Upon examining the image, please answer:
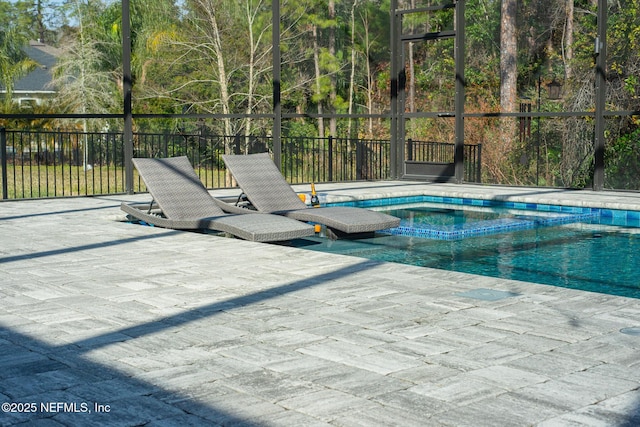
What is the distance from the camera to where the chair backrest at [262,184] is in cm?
798

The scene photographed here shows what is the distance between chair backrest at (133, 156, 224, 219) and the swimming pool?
1078 mm

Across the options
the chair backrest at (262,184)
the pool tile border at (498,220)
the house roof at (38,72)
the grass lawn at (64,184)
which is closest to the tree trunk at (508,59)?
the grass lawn at (64,184)

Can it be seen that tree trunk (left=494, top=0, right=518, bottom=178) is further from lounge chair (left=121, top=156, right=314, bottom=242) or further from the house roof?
the house roof

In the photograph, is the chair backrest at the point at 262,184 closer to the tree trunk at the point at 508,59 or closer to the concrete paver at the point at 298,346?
the concrete paver at the point at 298,346

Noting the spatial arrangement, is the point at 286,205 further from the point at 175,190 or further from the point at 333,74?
the point at 333,74

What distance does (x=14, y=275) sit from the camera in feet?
16.5

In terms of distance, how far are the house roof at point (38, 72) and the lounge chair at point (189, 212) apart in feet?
69.9

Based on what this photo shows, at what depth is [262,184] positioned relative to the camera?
8.24m

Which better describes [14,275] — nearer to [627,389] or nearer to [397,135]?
[627,389]

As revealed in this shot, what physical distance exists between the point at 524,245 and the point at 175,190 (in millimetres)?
3282

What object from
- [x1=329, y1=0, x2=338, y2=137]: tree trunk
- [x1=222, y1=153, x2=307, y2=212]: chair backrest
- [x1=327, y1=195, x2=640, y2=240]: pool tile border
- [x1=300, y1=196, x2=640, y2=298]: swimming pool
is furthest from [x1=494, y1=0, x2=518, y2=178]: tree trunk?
[x1=222, y1=153, x2=307, y2=212]: chair backrest

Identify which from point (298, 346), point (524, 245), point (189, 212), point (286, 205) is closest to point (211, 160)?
point (286, 205)

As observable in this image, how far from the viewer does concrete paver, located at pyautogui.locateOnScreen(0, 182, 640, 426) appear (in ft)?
8.51

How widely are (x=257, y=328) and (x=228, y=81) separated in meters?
18.1
